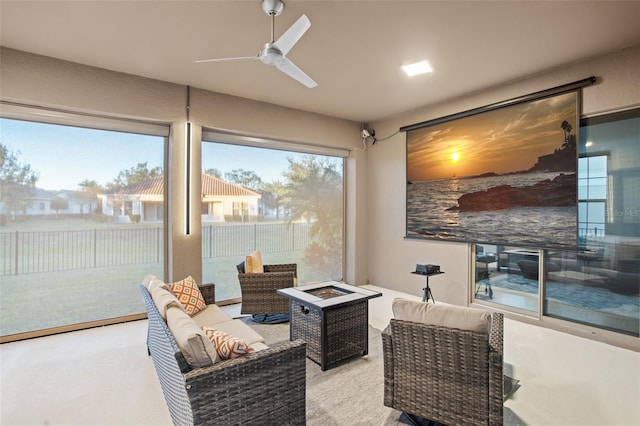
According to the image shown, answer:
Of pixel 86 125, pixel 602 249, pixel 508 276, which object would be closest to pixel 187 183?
pixel 86 125

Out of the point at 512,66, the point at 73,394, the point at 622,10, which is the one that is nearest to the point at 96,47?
the point at 73,394

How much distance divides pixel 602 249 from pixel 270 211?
4225 millimetres

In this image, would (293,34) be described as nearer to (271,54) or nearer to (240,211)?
(271,54)

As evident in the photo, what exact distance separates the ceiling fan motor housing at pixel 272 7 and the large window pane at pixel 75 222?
2521mm

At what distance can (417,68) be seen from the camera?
3643 millimetres

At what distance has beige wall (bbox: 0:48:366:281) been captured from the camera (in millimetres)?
3318

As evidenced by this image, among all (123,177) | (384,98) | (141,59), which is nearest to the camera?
(141,59)

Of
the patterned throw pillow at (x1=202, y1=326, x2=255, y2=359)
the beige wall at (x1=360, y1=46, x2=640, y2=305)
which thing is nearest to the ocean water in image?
the beige wall at (x1=360, y1=46, x2=640, y2=305)

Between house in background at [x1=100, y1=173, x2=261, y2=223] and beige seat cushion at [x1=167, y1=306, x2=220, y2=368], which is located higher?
house in background at [x1=100, y1=173, x2=261, y2=223]

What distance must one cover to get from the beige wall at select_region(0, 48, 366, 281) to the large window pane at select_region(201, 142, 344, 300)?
0.34 m

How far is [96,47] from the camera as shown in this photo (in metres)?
3.18

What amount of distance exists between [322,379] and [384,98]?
376 cm

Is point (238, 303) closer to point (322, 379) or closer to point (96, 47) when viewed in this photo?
point (322, 379)

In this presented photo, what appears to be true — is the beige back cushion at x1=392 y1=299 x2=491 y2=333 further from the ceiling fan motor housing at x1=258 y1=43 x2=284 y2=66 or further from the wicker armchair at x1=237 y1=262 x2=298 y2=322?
the wicker armchair at x1=237 y1=262 x2=298 y2=322
